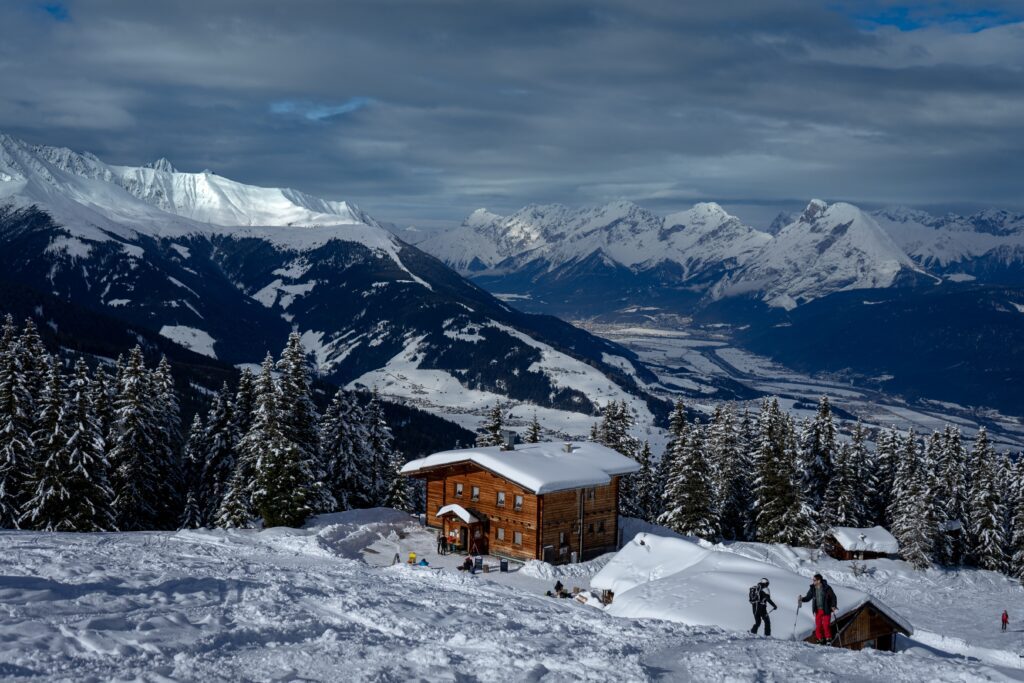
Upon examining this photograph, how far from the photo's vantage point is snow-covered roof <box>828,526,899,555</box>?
70500mm

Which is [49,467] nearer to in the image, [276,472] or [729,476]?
→ [276,472]

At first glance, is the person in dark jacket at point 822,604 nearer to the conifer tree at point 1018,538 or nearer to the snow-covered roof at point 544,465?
the snow-covered roof at point 544,465

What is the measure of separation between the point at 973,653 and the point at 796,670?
23.2 meters

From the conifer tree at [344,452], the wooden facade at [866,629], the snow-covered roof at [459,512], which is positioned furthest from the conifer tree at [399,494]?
the wooden facade at [866,629]

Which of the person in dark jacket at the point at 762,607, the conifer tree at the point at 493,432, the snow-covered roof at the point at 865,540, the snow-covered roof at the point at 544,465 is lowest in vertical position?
the snow-covered roof at the point at 865,540

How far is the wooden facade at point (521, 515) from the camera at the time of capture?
51.0 meters

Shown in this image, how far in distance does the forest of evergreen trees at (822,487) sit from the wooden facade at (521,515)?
46.4ft

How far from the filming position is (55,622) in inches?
723

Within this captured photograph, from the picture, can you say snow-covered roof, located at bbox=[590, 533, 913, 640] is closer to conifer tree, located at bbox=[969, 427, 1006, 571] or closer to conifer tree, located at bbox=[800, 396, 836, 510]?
conifer tree, located at bbox=[800, 396, 836, 510]

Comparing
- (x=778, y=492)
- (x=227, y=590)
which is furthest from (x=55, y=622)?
(x=778, y=492)

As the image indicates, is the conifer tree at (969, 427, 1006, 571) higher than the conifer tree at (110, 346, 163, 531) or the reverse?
the reverse

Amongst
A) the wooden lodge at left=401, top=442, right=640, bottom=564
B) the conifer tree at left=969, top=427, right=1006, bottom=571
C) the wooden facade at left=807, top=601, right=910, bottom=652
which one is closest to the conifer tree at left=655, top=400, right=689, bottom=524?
the wooden lodge at left=401, top=442, right=640, bottom=564

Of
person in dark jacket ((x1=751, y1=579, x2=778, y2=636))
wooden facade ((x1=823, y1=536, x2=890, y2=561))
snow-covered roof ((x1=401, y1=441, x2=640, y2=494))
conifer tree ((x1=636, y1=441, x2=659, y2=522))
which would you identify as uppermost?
person in dark jacket ((x1=751, y1=579, x2=778, y2=636))

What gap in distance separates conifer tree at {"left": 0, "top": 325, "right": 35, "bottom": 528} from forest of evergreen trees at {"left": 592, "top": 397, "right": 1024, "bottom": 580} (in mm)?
42920
